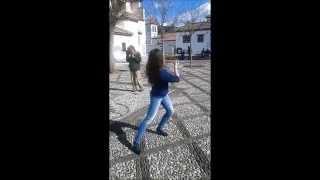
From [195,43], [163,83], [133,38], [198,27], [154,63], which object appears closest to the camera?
[154,63]

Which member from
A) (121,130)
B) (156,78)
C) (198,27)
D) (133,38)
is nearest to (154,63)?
(156,78)

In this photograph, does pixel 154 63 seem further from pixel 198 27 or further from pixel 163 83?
pixel 198 27

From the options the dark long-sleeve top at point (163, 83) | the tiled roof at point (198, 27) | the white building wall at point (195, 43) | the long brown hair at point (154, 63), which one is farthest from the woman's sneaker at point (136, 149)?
the white building wall at point (195, 43)

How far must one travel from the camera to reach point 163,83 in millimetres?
3895

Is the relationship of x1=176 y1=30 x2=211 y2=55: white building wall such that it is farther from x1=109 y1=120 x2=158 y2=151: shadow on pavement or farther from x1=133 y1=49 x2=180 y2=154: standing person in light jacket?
x1=133 y1=49 x2=180 y2=154: standing person in light jacket

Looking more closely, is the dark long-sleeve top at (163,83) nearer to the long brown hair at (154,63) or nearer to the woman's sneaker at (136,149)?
the long brown hair at (154,63)

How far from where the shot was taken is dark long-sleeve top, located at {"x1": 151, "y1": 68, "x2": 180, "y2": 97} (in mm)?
3758

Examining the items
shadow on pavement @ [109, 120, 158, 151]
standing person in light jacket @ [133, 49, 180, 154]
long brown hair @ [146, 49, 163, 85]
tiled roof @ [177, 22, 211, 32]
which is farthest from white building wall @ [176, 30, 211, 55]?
long brown hair @ [146, 49, 163, 85]

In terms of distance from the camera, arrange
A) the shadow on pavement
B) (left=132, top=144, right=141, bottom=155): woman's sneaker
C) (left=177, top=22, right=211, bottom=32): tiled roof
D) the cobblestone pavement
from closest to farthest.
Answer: the cobblestone pavement, (left=132, top=144, right=141, bottom=155): woman's sneaker, the shadow on pavement, (left=177, top=22, right=211, bottom=32): tiled roof
